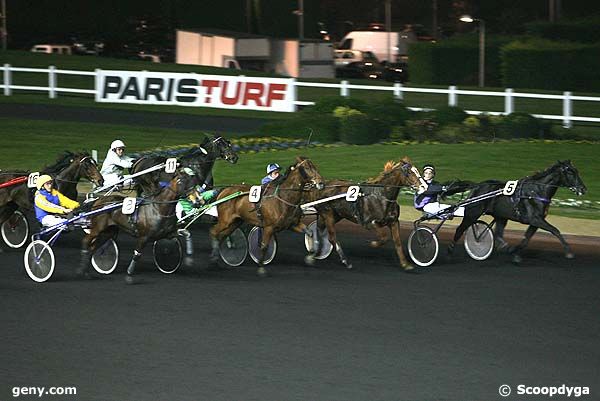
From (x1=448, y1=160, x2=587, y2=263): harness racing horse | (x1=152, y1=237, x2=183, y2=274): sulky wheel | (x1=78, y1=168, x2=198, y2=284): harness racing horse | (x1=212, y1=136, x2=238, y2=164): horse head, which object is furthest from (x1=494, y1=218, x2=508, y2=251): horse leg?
(x1=78, y1=168, x2=198, y2=284): harness racing horse

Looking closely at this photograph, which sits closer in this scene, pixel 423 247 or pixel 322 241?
pixel 423 247

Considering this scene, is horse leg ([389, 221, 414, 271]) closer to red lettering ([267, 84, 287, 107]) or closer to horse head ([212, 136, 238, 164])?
horse head ([212, 136, 238, 164])

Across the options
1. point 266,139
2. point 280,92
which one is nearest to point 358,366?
point 266,139

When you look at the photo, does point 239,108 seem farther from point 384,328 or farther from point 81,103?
point 384,328

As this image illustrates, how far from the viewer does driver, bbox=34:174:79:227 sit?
14.4 m

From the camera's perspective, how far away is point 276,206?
1444cm

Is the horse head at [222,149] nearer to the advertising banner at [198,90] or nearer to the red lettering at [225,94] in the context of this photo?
the advertising banner at [198,90]

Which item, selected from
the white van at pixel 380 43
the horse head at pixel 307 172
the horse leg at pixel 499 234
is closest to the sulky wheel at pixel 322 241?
the horse head at pixel 307 172

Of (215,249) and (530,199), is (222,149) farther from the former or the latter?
(530,199)

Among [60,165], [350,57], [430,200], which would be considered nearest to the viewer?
[430,200]

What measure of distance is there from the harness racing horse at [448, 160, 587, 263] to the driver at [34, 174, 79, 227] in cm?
514

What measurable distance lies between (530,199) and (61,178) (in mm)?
6302

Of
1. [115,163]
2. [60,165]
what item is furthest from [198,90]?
[60,165]

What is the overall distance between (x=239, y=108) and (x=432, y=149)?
9992 mm
